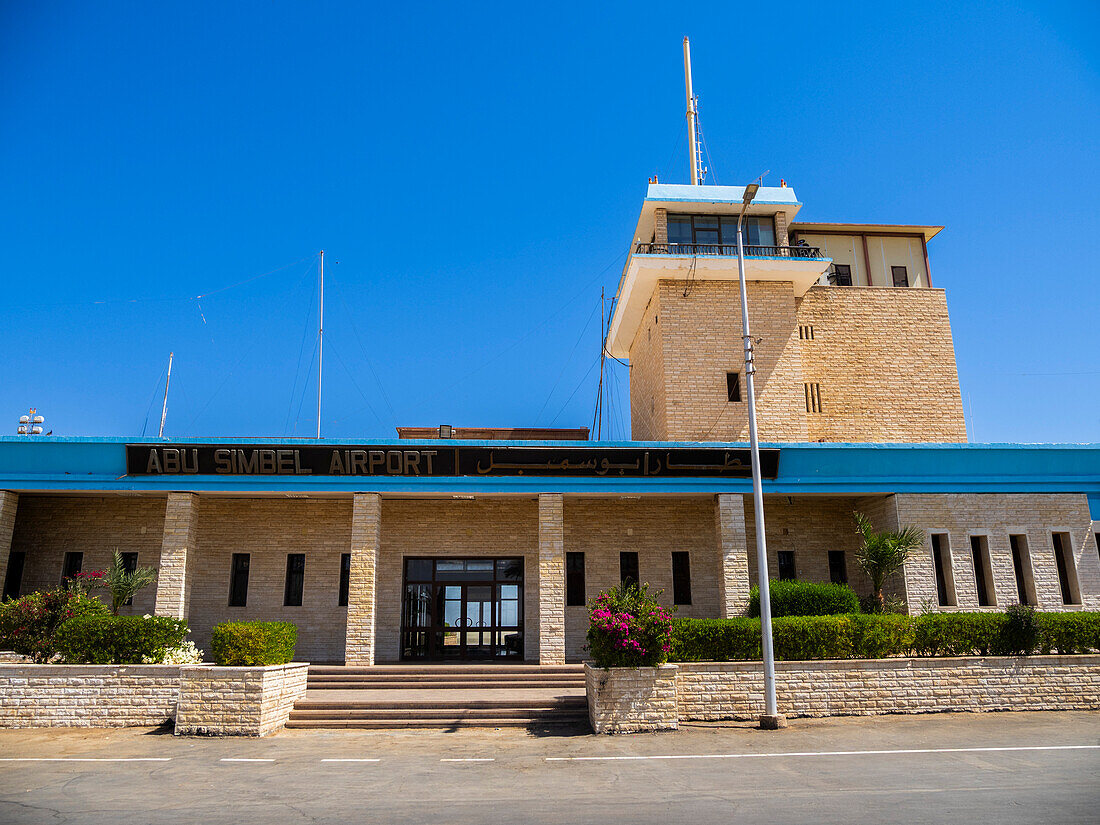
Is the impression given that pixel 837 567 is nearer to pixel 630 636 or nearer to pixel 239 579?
pixel 630 636

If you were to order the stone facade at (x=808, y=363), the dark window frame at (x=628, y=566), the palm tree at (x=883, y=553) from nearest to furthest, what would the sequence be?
the palm tree at (x=883, y=553) → the dark window frame at (x=628, y=566) → the stone facade at (x=808, y=363)

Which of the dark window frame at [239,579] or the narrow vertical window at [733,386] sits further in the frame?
the narrow vertical window at [733,386]

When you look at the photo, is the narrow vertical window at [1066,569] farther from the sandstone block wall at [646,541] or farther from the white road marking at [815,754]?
the white road marking at [815,754]

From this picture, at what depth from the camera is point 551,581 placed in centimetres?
1908

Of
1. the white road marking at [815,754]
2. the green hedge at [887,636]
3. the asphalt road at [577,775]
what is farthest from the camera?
the green hedge at [887,636]

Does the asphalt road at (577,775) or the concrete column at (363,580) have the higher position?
the concrete column at (363,580)

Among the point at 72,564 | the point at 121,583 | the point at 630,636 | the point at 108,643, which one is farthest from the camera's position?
the point at 72,564

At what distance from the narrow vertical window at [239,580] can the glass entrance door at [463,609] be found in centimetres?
446

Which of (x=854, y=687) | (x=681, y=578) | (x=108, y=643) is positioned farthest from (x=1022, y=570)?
(x=108, y=643)

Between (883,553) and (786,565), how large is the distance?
3.45 meters

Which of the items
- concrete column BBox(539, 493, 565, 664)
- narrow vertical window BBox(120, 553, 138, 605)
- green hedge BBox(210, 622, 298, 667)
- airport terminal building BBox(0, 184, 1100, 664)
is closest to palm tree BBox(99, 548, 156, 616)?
airport terminal building BBox(0, 184, 1100, 664)

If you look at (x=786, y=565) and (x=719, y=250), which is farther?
(x=719, y=250)

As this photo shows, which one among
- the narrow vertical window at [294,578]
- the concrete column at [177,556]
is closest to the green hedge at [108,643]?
the concrete column at [177,556]

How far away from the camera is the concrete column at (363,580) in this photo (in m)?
18.6
